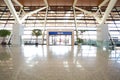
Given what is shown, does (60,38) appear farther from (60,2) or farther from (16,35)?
(16,35)

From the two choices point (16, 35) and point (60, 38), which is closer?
point (16, 35)

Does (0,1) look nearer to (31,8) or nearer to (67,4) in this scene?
(31,8)

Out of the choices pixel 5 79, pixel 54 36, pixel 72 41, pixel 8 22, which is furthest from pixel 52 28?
pixel 5 79

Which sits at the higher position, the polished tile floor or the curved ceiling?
the curved ceiling

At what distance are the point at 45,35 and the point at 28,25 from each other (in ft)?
12.2

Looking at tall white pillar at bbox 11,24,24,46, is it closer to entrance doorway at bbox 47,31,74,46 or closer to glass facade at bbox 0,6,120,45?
glass facade at bbox 0,6,120,45

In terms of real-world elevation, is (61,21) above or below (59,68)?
above

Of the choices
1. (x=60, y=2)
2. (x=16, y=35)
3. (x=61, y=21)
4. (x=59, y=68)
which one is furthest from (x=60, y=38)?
(x=59, y=68)

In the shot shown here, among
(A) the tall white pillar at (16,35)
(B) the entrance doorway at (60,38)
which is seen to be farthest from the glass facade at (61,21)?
(A) the tall white pillar at (16,35)

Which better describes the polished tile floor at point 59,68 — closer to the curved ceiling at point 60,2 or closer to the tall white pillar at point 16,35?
the tall white pillar at point 16,35

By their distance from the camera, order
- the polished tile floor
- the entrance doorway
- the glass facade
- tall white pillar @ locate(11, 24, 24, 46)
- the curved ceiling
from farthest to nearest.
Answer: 1. the entrance doorway
2. the glass facade
3. the curved ceiling
4. tall white pillar @ locate(11, 24, 24, 46)
5. the polished tile floor

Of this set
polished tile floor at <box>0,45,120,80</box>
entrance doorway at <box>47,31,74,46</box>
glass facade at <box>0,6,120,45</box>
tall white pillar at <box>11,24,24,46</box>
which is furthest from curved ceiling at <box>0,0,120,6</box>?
polished tile floor at <box>0,45,120,80</box>

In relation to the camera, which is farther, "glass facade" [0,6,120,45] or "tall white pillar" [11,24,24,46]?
"glass facade" [0,6,120,45]

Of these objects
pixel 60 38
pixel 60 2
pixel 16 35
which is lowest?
pixel 60 38
